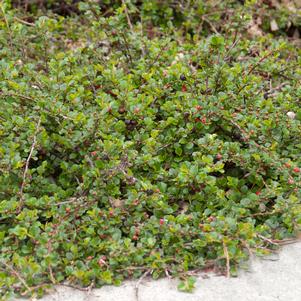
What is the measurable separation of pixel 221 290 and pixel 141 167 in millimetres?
793

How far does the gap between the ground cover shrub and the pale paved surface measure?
2.0 inches

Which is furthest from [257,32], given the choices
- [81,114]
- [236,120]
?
[81,114]

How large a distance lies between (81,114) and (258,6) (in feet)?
8.21

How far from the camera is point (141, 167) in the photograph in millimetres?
2945

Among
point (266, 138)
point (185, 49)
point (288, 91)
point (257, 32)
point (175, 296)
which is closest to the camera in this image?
point (175, 296)

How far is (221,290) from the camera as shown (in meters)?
2.46

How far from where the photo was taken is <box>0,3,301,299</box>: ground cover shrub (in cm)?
255

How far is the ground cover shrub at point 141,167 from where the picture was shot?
2547 mm

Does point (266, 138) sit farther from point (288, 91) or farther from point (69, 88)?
point (69, 88)

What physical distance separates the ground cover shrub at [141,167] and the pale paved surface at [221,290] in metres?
0.05

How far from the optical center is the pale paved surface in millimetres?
2428

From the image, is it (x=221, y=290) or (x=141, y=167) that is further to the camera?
(x=141, y=167)

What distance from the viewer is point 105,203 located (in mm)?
2783

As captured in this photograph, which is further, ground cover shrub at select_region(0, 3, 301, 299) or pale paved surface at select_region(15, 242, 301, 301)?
ground cover shrub at select_region(0, 3, 301, 299)
